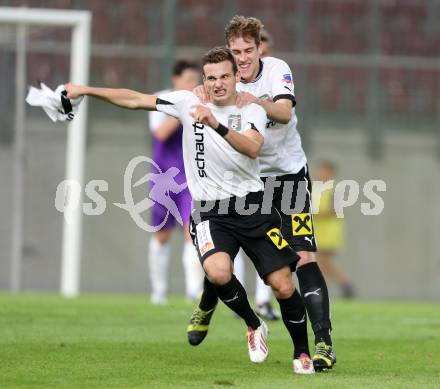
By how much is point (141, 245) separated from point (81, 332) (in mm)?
7056

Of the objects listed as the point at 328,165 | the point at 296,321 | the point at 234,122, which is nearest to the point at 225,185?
the point at 234,122

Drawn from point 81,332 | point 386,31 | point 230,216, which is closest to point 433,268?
point 386,31

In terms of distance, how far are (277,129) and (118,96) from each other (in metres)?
1.20

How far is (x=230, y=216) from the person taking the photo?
262 inches

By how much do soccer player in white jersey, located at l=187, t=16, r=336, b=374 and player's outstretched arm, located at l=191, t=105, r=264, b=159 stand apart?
30 centimetres

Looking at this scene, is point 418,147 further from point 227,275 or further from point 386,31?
point 227,275

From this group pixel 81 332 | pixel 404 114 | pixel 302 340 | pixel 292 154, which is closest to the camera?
pixel 302 340

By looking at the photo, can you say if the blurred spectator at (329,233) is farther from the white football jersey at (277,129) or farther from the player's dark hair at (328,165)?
the white football jersey at (277,129)

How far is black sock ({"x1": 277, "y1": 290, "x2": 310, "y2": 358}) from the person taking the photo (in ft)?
21.3

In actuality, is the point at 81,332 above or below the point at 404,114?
below

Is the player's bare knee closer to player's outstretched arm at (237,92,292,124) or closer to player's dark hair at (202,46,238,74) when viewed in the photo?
player's outstretched arm at (237,92,292,124)

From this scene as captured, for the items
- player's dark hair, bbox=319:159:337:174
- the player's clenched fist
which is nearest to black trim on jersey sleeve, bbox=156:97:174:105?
the player's clenched fist

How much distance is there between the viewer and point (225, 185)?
6.70 metres

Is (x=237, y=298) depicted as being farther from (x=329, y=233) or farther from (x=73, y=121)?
(x=329, y=233)
